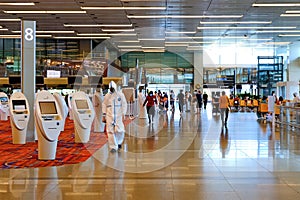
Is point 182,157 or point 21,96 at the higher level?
point 21,96

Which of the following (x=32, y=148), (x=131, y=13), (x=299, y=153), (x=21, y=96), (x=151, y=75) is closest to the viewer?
(x=299, y=153)

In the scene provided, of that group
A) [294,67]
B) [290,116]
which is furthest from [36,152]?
[294,67]

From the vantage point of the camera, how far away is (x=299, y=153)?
9805 millimetres

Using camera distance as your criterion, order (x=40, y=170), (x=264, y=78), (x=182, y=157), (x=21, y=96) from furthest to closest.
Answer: (x=264, y=78) → (x=21, y=96) → (x=182, y=157) → (x=40, y=170)

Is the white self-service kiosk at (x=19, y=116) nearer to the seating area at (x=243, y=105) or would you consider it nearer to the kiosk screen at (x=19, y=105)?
the kiosk screen at (x=19, y=105)

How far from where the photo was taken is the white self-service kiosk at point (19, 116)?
38.6ft

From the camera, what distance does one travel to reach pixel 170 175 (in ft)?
23.3

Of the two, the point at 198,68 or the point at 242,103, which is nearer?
the point at 242,103

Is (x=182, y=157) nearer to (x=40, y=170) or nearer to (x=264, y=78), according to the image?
(x=40, y=170)

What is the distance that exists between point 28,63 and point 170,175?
6.85 metres

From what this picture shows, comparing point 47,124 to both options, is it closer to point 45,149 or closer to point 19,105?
point 45,149

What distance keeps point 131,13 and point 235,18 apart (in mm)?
5068

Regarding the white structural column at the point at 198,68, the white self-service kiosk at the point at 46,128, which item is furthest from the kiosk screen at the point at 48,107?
the white structural column at the point at 198,68

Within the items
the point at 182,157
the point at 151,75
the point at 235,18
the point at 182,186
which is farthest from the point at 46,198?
the point at 151,75
